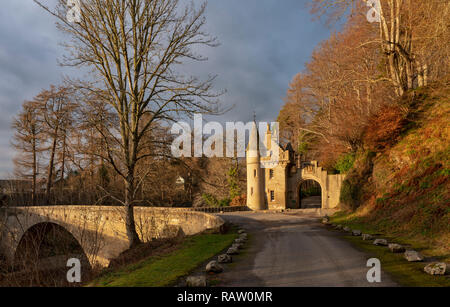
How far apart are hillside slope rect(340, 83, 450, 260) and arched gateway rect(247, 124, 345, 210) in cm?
1467

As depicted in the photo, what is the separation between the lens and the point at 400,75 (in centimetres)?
1811

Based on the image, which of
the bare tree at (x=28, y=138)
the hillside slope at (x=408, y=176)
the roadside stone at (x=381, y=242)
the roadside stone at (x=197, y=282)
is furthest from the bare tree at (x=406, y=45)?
the bare tree at (x=28, y=138)

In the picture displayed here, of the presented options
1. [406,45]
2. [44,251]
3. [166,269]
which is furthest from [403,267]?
[44,251]

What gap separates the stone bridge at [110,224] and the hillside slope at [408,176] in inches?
335

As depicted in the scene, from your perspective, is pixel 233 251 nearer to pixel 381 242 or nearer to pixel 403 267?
pixel 403 267

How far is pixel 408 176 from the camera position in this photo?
14.6 metres

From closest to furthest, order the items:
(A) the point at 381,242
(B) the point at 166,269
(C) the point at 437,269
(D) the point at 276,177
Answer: (C) the point at 437,269 → (B) the point at 166,269 → (A) the point at 381,242 → (D) the point at 276,177

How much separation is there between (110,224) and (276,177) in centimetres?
2084

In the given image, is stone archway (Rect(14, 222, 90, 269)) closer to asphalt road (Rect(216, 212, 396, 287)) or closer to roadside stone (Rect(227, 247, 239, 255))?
roadside stone (Rect(227, 247, 239, 255))

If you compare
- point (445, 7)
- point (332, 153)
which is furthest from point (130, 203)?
point (332, 153)

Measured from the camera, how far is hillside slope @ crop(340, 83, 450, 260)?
10.7m

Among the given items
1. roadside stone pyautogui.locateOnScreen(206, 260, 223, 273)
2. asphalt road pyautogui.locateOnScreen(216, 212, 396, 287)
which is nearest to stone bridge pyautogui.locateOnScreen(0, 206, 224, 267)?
asphalt road pyautogui.locateOnScreen(216, 212, 396, 287)
